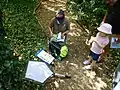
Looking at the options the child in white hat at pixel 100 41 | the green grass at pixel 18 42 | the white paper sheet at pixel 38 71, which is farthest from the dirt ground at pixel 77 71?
the white paper sheet at pixel 38 71

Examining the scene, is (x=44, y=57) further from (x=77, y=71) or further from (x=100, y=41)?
(x=100, y=41)

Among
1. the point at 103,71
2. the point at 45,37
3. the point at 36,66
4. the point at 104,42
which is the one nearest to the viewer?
the point at 36,66

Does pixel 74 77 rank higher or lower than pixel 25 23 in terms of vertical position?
lower

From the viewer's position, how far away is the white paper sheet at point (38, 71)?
668cm

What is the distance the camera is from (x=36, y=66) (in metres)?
6.91

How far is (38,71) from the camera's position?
6.80 m

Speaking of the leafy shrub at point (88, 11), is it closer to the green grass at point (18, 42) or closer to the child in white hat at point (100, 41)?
the green grass at point (18, 42)

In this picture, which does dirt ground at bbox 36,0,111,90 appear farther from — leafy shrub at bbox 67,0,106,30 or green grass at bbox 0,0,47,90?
green grass at bbox 0,0,47,90

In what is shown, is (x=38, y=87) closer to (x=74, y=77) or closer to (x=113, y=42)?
(x=74, y=77)

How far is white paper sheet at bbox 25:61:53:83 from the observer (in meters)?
6.68

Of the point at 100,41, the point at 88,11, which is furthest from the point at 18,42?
the point at 88,11

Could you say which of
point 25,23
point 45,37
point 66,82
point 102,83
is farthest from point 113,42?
point 25,23

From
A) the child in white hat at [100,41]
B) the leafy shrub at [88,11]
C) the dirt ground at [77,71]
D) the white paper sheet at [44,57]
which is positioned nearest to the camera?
the white paper sheet at [44,57]

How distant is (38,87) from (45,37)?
2.74 m
